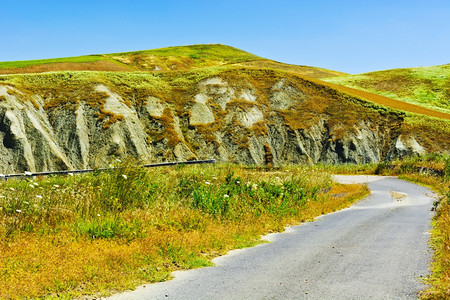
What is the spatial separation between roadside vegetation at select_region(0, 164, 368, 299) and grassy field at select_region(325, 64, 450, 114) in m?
82.7

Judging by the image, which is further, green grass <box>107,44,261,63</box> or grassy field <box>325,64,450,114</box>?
green grass <box>107,44,261,63</box>

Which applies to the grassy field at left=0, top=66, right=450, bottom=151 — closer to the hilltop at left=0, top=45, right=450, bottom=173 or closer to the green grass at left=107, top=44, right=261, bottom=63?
the hilltop at left=0, top=45, right=450, bottom=173

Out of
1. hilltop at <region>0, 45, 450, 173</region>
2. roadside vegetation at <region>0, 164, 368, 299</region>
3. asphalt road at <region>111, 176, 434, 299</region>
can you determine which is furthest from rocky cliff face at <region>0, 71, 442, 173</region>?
asphalt road at <region>111, 176, 434, 299</region>

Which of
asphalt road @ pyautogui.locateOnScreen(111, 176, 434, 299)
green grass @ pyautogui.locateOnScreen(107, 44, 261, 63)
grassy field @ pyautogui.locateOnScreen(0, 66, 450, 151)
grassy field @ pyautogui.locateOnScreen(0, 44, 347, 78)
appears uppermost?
green grass @ pyautogui.locateOnScreen(107, 44, 261, 63)

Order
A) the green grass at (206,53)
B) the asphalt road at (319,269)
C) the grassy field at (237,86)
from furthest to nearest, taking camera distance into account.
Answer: the green grass at (206,53) < the grassy field at (237,86) < the asphalt road at (319,269)

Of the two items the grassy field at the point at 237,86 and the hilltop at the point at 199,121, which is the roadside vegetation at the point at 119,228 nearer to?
the hilltop at the point at 199,121

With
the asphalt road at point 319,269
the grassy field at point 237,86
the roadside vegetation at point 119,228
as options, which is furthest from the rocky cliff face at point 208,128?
the asphalt road at point 319,269

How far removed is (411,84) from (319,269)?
104930 mm

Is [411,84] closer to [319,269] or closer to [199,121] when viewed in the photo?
[199,121]

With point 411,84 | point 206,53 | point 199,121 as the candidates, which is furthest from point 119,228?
point 206,53

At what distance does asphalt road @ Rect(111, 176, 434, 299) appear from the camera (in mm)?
6727

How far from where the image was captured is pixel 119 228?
9773mm

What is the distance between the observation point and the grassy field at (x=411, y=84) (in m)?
90.2

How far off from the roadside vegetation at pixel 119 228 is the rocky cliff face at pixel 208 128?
109 feet
